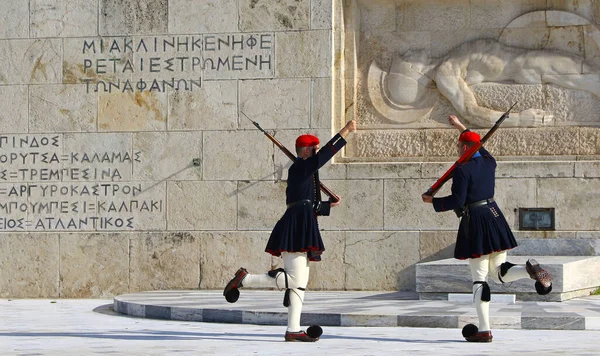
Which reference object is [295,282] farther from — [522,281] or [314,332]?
[522,281]

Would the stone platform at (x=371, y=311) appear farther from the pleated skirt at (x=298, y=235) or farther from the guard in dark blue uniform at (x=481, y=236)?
the pleated skirt at (x=298, y=235)

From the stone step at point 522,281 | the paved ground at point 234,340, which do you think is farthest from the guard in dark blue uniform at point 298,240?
the stone step at point 522,281

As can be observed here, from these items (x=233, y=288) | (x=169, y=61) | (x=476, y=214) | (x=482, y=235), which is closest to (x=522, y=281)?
(x=476, y=214)

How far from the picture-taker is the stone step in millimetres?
11555

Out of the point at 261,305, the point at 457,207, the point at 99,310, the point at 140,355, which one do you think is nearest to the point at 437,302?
the point at 261,305

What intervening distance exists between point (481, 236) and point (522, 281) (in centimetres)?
286

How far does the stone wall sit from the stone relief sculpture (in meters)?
0.27

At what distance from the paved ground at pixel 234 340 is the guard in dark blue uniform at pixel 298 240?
0.29 meters

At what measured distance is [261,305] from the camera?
11.5 meters

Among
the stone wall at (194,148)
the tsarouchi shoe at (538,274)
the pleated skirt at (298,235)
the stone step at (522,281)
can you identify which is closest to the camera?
the tsarouchi shoe at (538,274)

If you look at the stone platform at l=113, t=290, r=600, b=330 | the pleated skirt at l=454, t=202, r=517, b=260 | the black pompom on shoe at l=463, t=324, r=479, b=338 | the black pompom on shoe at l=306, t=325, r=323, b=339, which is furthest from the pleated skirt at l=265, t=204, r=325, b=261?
the stone platform at l=113, t=290, r=600, b=330

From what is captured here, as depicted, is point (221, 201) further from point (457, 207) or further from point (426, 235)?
point (457, 207)

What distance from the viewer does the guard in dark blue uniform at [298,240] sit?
9.19 meters

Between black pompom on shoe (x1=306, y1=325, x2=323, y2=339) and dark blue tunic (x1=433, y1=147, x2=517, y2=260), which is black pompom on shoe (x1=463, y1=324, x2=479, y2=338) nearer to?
dark blue tunic (x1=433, y1=147, x2=517, y2=260)
